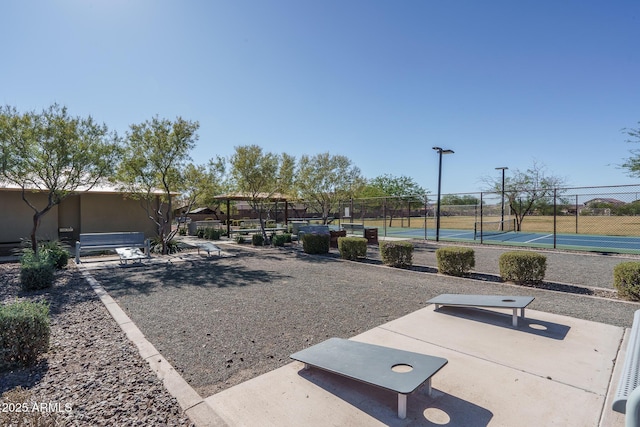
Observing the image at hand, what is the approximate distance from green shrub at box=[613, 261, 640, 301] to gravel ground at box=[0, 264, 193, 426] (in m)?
7.35

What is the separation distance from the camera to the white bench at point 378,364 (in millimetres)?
2520

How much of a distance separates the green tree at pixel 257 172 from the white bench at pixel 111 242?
205 inches

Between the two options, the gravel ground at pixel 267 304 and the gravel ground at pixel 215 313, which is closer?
the gravel ground at pixel 215 313

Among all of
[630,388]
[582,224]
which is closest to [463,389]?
[630,388]

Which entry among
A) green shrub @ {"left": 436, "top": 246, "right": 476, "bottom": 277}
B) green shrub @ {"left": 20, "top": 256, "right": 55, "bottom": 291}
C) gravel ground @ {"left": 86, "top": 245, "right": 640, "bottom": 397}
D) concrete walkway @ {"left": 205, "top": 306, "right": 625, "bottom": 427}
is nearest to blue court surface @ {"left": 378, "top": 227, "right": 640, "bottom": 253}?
gravel ground @ {"left": 86, "top": 245, "right": 640, "bottom": 397}

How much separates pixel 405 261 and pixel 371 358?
6851 mm

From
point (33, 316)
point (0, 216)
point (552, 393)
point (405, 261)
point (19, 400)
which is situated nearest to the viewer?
point (19, 400)

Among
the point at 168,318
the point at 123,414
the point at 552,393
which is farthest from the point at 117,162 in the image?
the point at 552,393

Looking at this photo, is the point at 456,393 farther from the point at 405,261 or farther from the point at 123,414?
the point at 405,261

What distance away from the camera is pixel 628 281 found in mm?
5961

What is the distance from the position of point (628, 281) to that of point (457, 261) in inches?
123

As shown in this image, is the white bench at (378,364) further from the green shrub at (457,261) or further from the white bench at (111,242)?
the white bench at (111,242)

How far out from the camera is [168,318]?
525cm

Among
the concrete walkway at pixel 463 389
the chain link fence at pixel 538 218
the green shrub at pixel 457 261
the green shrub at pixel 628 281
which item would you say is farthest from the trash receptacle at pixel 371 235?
the concrete walkway at pixel 463 389
